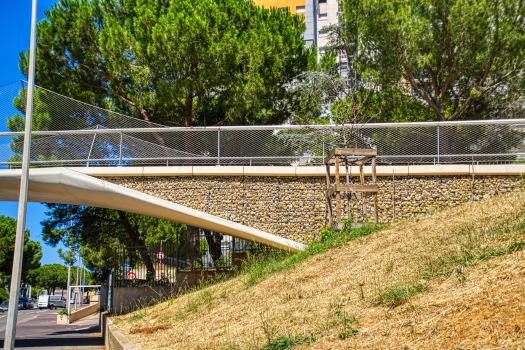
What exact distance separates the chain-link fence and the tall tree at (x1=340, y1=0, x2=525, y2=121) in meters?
4.99

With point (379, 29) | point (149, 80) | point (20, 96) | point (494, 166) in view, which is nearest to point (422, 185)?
point (494, 166)

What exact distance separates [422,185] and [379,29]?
7.24m

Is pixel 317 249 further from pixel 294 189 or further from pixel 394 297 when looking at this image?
pixel 394 297

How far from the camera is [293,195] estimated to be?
1204 cm

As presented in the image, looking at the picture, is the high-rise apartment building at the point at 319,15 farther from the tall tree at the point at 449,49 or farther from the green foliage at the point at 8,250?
the green foliage at the point at 8,250

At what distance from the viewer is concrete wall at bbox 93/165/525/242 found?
37.8 ft

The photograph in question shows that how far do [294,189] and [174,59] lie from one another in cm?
647

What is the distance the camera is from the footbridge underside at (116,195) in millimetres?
11906

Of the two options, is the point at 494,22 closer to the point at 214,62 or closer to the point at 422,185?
the point at 422,185

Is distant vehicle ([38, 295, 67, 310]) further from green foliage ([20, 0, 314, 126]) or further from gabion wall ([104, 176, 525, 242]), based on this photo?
gabion wall ([104, 176, 525, 242])

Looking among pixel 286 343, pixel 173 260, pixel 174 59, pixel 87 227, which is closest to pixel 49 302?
pixel 87 227

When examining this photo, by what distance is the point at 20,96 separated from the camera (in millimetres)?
12625

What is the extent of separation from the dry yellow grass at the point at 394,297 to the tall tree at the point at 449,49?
9828 millimetres

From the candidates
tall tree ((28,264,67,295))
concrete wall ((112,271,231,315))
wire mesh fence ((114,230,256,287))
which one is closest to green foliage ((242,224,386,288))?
concrete wall ((112,271,231,315))
